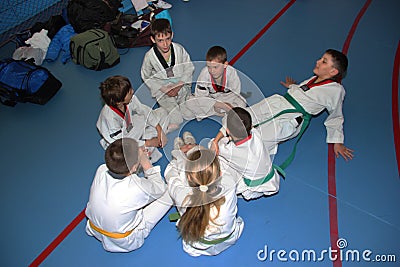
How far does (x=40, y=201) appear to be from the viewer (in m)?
3.11

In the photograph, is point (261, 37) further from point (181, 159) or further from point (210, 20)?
point (181, 159)

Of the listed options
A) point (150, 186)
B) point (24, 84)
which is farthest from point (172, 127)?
point (24, 84)

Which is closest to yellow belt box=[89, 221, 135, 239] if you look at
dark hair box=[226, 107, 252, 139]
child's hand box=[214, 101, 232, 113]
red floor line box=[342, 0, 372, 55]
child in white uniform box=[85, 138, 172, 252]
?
child in white uniform box=[85, 138, 172, 252]

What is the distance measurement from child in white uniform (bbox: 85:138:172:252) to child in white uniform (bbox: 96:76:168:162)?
353mm

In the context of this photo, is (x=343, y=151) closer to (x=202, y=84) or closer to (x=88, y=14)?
(x=202, y=84)

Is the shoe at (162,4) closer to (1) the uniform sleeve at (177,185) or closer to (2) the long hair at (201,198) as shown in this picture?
(1) the uniform sleeve at (177,185)

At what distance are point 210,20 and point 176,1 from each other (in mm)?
905

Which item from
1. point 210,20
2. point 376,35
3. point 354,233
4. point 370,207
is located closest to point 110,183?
point 354,233

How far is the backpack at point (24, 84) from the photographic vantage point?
397 centimetres

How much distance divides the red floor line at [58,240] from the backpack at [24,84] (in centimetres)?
181

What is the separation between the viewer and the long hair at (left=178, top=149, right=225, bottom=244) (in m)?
2.09

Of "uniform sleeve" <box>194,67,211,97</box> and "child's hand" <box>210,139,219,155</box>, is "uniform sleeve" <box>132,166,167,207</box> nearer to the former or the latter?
"child's hand" <box>210,139,219,155</box>

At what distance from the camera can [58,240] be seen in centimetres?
282

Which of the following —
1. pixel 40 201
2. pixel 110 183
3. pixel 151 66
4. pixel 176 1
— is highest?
pixel 176 1
